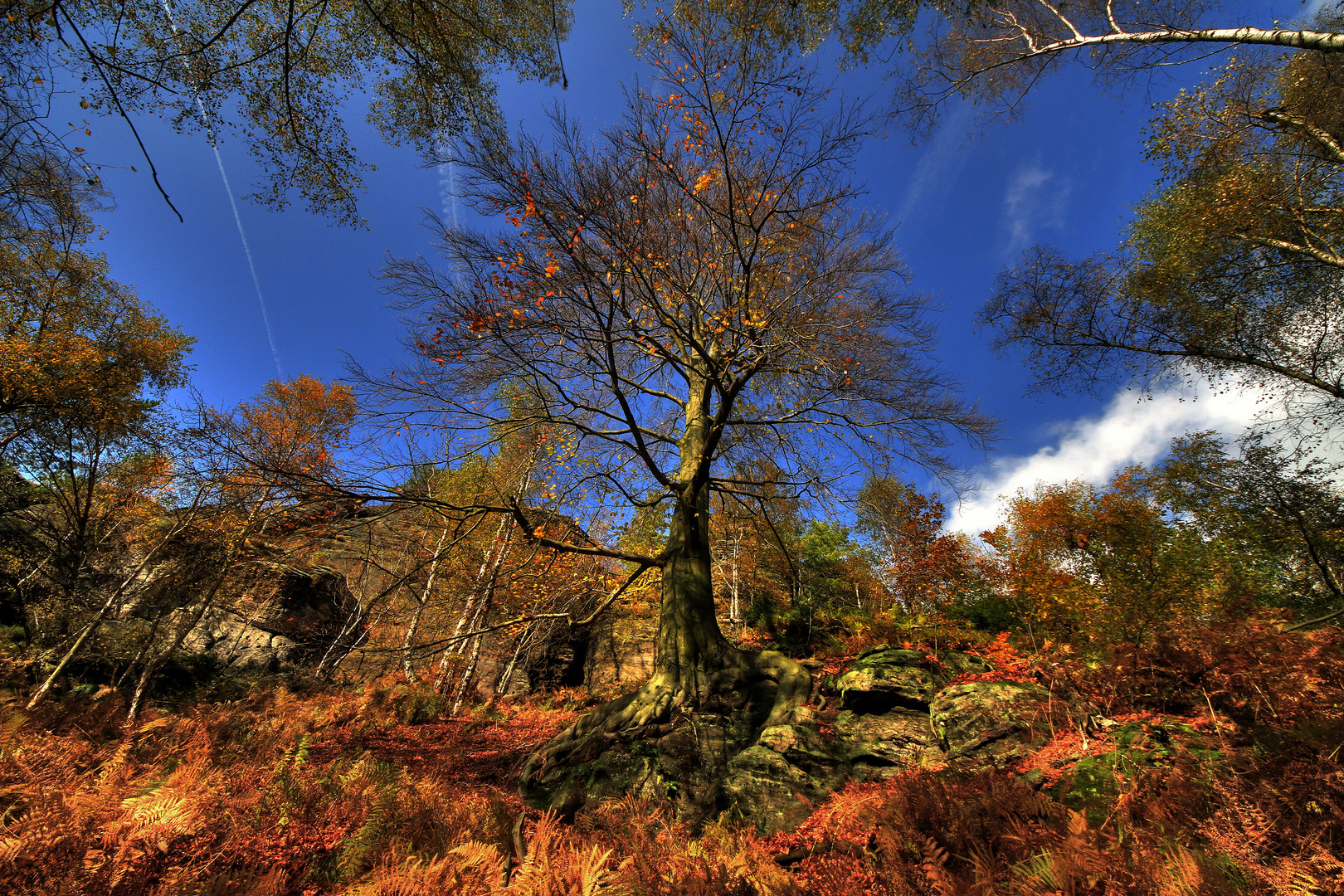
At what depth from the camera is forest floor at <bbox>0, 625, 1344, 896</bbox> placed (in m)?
1.59

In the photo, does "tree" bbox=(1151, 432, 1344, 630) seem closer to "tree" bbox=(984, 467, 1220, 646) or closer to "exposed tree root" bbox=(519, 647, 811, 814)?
"tree" bbox=(984, 467, 1220, 646)

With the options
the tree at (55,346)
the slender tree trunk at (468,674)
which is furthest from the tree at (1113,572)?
the tree at (55,346)

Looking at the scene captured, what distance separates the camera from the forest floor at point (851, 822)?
159 cm

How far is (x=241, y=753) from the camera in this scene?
12.9ft

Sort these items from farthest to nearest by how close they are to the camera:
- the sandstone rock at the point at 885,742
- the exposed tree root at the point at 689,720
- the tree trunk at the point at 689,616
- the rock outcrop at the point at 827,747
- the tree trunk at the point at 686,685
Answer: the tree trunk at the point at 689,616
the tree trunk at the point at 686,685
the exposed tree root at the point at 689,720
the sandstone rock at the point at 885,742
the rock outcrop at the point at 827,747

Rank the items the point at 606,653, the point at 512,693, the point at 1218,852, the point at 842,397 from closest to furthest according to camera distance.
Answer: the point at 1218,852 → the point at 842,397 → the point at 512,693 → the point at 606,653

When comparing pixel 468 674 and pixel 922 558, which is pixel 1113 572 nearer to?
pixel 922 558

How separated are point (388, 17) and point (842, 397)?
6.28 meters

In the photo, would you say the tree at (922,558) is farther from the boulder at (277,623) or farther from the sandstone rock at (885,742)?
the boulder at (277,623)

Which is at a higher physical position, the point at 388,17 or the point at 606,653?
the point at 388,17

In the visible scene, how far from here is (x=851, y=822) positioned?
102 inches

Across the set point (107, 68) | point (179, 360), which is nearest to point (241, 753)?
point (107, 68)

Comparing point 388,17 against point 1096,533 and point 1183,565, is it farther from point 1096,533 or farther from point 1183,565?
point 1096,533

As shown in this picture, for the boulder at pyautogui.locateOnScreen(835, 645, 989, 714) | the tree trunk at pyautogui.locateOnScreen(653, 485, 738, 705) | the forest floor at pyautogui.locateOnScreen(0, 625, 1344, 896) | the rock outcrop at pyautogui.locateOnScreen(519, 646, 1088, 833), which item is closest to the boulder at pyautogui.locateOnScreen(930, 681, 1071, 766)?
the rock outcrop at pyautogui.locateOnScreen(519, 646, 1088, 833)
